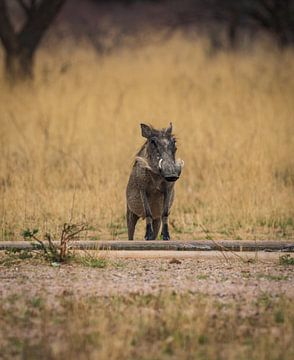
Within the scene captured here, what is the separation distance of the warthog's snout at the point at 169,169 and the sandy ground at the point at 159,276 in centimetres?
77

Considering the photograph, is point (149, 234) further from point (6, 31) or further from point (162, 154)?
point (6, 31)

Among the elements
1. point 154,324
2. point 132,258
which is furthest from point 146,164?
point 154,324

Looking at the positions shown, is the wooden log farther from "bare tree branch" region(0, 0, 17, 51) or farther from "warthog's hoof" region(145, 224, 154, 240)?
"bare tree branch" region(0, 0, 17, 51)

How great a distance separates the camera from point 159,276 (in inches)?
251

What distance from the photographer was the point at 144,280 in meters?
6.25

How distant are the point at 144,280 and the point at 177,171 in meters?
1.59

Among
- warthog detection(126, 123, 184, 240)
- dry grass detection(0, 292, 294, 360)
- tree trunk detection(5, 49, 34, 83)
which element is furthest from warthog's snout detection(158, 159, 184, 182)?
tree trunk detection(5, 49, 34, 83)

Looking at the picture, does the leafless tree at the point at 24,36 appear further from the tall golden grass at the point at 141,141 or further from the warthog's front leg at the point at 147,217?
the warthog's front leg at the point at 147,217

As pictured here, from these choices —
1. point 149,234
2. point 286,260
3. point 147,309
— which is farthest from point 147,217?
point 147,309

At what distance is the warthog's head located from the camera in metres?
7.63

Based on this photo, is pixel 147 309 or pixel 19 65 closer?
pixel 147 309

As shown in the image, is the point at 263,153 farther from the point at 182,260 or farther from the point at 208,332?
the point at 208,332

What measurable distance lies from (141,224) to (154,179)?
1.90 meters

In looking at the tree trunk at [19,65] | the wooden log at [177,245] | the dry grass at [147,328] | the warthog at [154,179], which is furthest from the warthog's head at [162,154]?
the tree trunk at [19,65]
